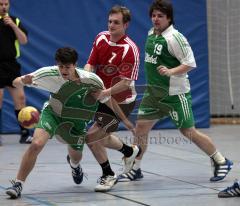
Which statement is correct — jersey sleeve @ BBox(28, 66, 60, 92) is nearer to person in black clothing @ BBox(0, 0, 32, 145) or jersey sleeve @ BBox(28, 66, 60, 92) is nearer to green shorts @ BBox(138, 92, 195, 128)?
green shorts @ BBox(138, 92, 195, 128)

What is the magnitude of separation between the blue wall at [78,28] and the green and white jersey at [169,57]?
4.49m

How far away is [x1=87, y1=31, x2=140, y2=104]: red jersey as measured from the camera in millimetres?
7762

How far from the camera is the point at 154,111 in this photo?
26.8ft

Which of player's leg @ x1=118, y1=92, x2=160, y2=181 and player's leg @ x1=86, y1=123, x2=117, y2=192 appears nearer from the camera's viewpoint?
player's leg @ x1=86, y1=123, x2=117, y2=192

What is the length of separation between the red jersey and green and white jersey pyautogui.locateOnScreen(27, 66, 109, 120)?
485mm

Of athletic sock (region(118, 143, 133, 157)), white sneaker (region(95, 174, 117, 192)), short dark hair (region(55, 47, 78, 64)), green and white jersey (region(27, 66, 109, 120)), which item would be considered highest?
short dark hair (region(55, 47, 78, 64))

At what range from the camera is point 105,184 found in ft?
24.5

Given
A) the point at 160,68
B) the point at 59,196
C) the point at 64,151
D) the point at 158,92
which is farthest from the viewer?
the point at 64,151

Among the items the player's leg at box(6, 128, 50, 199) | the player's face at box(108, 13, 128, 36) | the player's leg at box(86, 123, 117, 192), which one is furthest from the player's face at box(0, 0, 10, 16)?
the player's leg at box(6, 128, 50, 199)

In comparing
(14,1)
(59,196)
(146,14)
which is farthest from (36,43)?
(59,196)

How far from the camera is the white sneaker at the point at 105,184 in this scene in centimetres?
743

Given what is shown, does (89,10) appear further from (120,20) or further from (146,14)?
(120,20)

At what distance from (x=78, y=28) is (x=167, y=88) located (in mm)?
4827

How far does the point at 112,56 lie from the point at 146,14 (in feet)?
17.0
